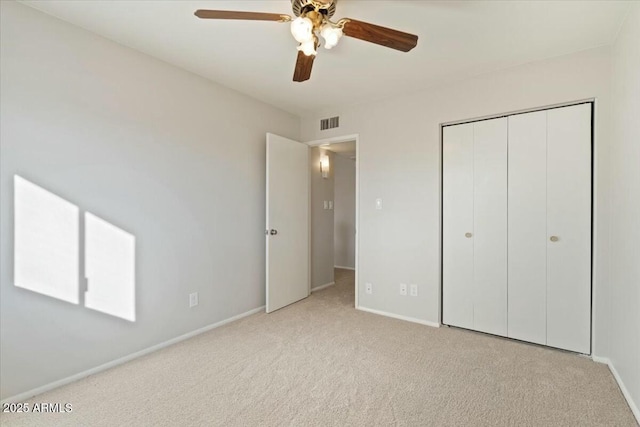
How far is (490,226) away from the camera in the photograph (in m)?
2.73

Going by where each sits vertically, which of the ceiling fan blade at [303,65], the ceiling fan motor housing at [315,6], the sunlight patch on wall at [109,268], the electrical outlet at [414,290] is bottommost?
the electrical outlet at [414,290]

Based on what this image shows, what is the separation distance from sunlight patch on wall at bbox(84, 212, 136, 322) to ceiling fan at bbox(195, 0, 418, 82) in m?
1.64

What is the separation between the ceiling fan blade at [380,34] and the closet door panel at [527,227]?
1.62 m

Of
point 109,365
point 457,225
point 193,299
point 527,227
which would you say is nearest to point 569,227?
point 527,227

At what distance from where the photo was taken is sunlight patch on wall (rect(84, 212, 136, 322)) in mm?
2082

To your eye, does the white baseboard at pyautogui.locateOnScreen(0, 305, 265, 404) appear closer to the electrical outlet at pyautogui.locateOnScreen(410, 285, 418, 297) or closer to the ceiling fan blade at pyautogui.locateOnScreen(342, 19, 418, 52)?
the electrical outlet at pyautogui.locateOnScreen(410, 285, 418, 297)

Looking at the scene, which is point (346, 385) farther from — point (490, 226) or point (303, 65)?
point (303, 65)

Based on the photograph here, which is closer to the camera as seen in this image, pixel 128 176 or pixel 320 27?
pixel 320 27

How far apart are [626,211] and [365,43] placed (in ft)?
6.77

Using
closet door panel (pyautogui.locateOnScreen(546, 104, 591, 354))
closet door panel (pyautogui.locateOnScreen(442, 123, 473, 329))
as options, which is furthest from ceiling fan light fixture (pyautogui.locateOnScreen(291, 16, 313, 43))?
closet door panel (pyautogui.locateOnScreen(546, 104, 591, 354))

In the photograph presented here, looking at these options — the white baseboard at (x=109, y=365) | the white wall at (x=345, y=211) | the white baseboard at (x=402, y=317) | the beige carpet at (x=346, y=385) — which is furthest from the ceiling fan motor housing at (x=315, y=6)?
the white wall at (x=345, y=211)

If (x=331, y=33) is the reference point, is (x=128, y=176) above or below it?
below

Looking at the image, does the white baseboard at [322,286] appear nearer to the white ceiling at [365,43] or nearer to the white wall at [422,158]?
the white wall at [422,158]

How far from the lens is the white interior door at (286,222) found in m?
3.33
